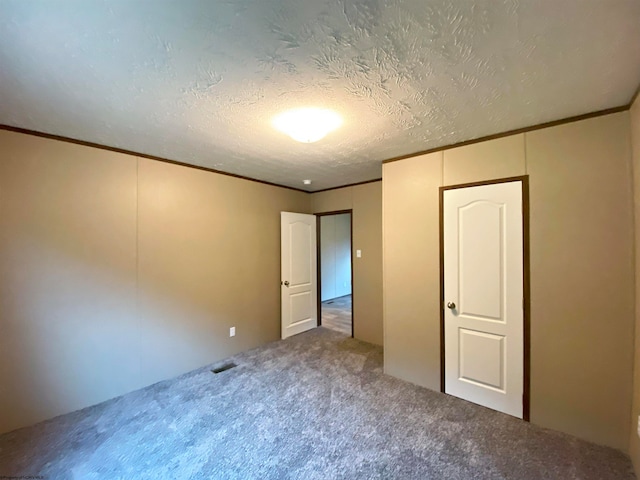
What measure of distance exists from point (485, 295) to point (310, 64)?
2359 mm

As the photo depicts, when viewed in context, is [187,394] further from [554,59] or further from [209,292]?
[554,59]

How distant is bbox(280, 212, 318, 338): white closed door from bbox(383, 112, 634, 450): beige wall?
2623 millimetres

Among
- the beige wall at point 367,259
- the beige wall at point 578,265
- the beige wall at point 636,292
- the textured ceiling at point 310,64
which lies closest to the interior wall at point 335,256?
the beige wall at point 367,259

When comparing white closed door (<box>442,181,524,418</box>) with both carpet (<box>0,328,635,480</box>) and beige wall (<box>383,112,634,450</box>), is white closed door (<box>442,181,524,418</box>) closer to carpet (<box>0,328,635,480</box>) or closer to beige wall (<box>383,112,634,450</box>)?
beige wall (<box>383,112,634,450</box>)

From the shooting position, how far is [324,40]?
1.28 m

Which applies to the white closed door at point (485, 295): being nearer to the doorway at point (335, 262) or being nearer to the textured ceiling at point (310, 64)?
the textured ceiling at point (310, 64)

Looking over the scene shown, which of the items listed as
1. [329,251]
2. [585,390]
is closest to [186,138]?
[585,390]

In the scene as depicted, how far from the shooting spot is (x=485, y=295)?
2.51m

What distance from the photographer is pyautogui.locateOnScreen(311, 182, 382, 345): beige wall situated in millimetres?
4164

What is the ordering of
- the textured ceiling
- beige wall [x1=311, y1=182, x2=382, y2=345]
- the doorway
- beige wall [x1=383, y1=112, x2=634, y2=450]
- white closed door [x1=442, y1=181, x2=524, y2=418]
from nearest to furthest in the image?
the textured ceiling
beige wall [x1=383, y1=112, x2=634, y2=450]
white closed door [x1=442, y1=181, x2=524, y2=418]
beige wall [x1=311, y1=182, x2=382, y2=345]
the doorway

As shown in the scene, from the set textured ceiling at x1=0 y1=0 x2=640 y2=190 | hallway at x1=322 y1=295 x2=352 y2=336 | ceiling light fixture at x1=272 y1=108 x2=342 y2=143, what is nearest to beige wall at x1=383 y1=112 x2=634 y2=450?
textured ceiling at x1=0 y1=0 x2=640 y2=190

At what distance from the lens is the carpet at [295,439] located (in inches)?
71.6

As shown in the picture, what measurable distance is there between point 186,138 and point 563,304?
3.39 meters

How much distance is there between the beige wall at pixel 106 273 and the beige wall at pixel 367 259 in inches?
66.7
